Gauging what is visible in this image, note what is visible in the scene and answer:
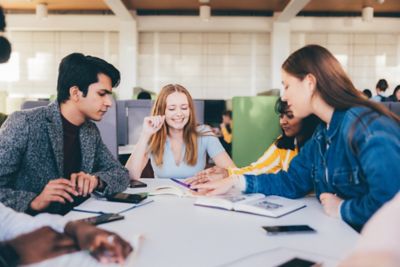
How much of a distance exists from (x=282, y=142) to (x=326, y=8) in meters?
7.74

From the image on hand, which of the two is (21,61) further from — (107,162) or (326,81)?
(326,81)

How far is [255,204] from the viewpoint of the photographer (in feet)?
4.96

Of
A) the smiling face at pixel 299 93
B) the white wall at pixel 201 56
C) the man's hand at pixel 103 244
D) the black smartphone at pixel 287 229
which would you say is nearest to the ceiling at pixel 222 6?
the white wall at pixel 201 56

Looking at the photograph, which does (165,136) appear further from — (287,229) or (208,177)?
(287,229)

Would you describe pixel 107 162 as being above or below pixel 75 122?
below

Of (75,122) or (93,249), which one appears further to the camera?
(75,122)

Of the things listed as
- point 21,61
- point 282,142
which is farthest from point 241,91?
point 282,142

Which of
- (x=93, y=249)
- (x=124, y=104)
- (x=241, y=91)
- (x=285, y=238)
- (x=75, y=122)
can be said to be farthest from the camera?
(x=241, y=91)

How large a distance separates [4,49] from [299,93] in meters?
1.00

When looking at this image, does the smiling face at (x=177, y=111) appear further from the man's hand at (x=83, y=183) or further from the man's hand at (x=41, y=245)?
the man's hand at (x=41, y=245)

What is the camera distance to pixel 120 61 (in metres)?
9.49

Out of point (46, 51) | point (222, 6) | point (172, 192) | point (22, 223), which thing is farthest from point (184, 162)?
point (46, 51)

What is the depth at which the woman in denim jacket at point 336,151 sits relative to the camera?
1278 millimetres

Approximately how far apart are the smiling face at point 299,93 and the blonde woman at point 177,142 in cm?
105
